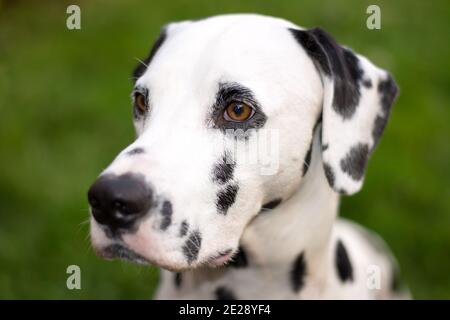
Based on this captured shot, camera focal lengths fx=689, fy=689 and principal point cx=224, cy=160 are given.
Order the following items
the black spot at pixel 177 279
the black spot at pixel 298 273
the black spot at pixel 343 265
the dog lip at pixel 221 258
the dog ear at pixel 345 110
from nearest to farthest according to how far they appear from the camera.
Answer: the dog lip at pixel 221 258 < the dog ear at pixel 345 110 < the black spot at pixel 298 273 < the black spot at pixel 177 279 < the black spot at pixel 343 265

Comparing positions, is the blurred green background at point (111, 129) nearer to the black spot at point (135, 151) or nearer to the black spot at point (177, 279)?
the black spot at point (177, 279)

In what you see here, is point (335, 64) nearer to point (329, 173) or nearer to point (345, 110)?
point (345, 110)

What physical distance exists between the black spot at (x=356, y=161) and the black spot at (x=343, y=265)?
0.74 meters

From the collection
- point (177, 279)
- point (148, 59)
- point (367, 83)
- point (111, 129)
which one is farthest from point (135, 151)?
point (111, 129)

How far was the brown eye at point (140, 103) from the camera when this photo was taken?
3621 mm

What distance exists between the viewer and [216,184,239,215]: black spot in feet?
10.9

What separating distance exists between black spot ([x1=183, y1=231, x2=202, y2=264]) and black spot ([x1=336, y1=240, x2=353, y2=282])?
1240mm

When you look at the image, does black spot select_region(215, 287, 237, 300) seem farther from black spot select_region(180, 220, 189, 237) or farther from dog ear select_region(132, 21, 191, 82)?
dog ear select_region(132, 21, 191, 82)

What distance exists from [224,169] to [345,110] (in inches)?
30.7

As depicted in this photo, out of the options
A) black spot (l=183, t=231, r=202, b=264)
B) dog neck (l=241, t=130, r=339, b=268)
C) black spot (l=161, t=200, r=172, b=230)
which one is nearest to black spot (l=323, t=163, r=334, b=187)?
dog neck (l=241, t=130, r=339, b=268)

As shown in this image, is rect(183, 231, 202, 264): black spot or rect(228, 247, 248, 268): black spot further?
rect(228, 247, 248, 268): black spot
